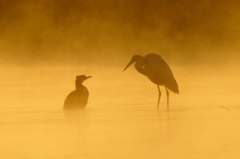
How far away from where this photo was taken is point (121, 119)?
9.55 m

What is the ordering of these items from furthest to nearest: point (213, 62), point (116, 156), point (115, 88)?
point (213, 62) < point (115, 88) < point (116, 156)

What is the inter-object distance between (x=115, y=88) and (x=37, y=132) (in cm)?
413

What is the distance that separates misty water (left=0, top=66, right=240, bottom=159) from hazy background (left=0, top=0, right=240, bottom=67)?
4.41m

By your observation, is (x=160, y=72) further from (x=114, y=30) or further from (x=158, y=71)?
(x=114, y=30)

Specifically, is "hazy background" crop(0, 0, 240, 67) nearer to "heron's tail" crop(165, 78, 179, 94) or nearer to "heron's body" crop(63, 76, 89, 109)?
"heron's tail" crop(165, 78, 179, 94)

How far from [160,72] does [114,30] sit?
35.7 feet

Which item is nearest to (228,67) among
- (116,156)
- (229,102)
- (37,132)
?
(229,102)

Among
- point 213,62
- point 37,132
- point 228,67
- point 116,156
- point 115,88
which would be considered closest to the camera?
point 116,156

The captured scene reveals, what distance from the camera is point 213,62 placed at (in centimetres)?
1716

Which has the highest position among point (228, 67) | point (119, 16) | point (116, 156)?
point (119, 16)

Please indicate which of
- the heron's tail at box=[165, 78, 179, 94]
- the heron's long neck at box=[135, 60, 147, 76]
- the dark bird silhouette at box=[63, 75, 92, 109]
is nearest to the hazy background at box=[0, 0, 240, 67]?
the heron's long neck at box=[135, 60, 147, 76]

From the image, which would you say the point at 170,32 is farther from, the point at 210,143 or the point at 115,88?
the point at 210,143

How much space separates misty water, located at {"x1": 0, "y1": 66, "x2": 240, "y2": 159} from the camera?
7699 mm

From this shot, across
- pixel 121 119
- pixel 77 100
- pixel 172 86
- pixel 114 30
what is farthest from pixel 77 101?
pixel 114 30
